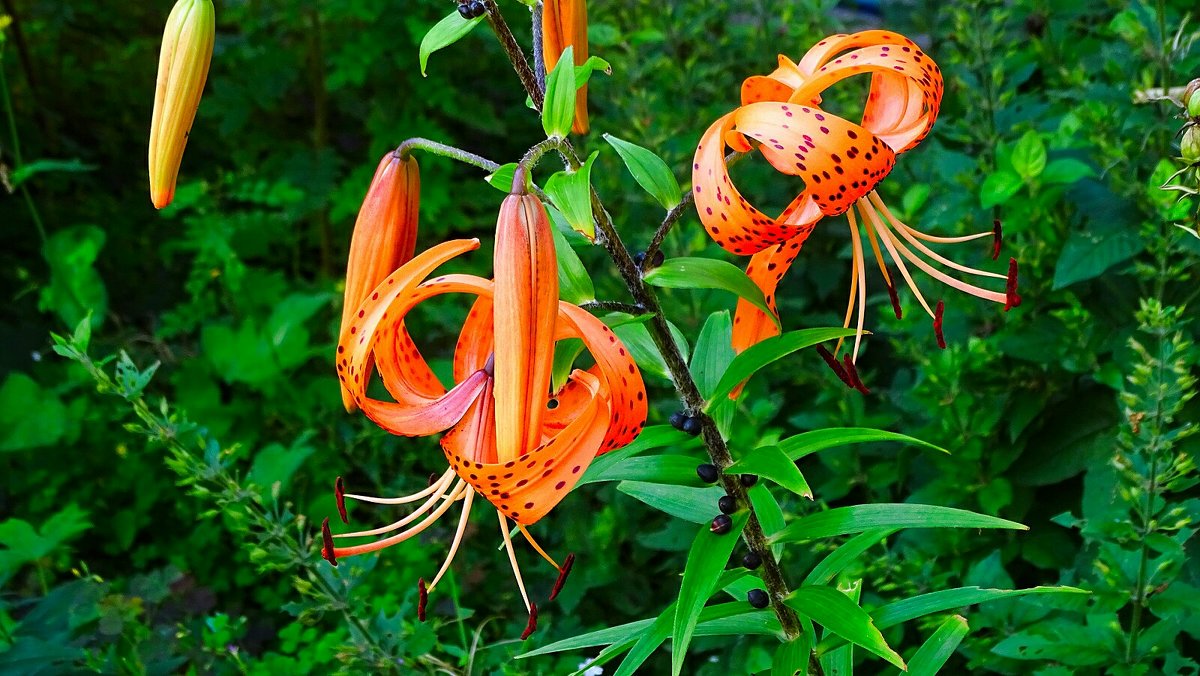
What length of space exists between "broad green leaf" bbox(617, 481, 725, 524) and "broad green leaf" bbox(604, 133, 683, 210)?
0.90ft

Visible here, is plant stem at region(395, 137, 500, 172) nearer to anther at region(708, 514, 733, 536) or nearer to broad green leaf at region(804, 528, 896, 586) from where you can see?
anther at region(708, 514, 733, 536)

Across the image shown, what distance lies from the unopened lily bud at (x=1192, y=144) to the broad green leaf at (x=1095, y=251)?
590mm

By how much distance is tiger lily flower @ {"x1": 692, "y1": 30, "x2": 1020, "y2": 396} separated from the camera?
2.31ft

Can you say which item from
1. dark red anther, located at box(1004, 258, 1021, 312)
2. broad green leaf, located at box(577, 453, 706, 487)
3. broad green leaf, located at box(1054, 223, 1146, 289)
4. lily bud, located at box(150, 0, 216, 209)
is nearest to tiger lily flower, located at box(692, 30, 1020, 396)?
dark red anther, located at box(1004, 258, 1021, 312)

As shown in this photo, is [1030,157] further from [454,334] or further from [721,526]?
[454,334]

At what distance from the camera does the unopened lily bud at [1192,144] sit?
80cm

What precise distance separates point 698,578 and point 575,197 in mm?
308

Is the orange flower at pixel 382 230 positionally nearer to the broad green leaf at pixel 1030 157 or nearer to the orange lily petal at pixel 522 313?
the orange lily petal at pixel 522 313

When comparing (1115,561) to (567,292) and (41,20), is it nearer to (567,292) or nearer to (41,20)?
(567,292)

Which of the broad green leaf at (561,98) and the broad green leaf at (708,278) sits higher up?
the broad green leaf at (561,98)

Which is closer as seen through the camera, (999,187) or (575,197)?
(575,197)

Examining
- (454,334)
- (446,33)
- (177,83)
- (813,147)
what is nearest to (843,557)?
(813,147)

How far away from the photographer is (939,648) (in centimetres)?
97

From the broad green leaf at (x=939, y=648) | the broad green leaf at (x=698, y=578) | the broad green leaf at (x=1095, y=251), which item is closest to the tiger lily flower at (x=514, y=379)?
the broad green leaf at (x=698, y=578)
